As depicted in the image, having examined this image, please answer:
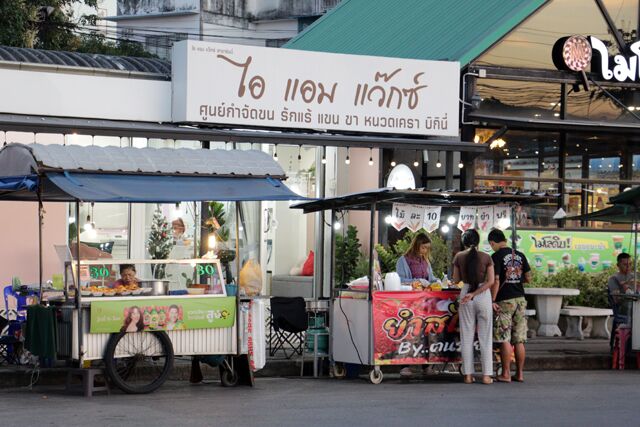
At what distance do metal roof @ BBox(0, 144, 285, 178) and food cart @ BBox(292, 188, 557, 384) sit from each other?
58.3 inches

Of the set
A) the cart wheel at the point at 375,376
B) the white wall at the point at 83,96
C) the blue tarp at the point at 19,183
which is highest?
the white wall at the point at 83,96

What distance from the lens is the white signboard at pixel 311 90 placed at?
18.8 metres

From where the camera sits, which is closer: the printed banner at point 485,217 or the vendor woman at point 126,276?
the vendor woman at point 126,276

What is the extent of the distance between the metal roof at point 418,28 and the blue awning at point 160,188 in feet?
25.1

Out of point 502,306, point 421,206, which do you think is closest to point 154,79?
point 421,206

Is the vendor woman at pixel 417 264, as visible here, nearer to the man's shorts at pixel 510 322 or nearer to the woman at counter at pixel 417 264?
the woman at counter at pixel 417 264

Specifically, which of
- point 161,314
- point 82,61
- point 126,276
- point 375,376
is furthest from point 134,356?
point 82,61

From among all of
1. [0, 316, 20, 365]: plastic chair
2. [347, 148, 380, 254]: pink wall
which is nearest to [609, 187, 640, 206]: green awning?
[347, 148, 380, 254]: pink wall

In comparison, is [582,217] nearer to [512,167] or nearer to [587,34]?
[512,167]

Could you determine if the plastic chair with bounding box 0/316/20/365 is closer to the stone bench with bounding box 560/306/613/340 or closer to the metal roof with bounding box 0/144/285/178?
the metal roof with bounding box 0/144/285/178

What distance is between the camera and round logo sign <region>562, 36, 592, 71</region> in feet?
71.9

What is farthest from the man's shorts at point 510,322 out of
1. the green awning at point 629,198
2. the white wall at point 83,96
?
the white wall at point 83,96

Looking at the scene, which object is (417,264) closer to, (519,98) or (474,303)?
(474,303)

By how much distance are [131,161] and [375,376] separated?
12.7ft
